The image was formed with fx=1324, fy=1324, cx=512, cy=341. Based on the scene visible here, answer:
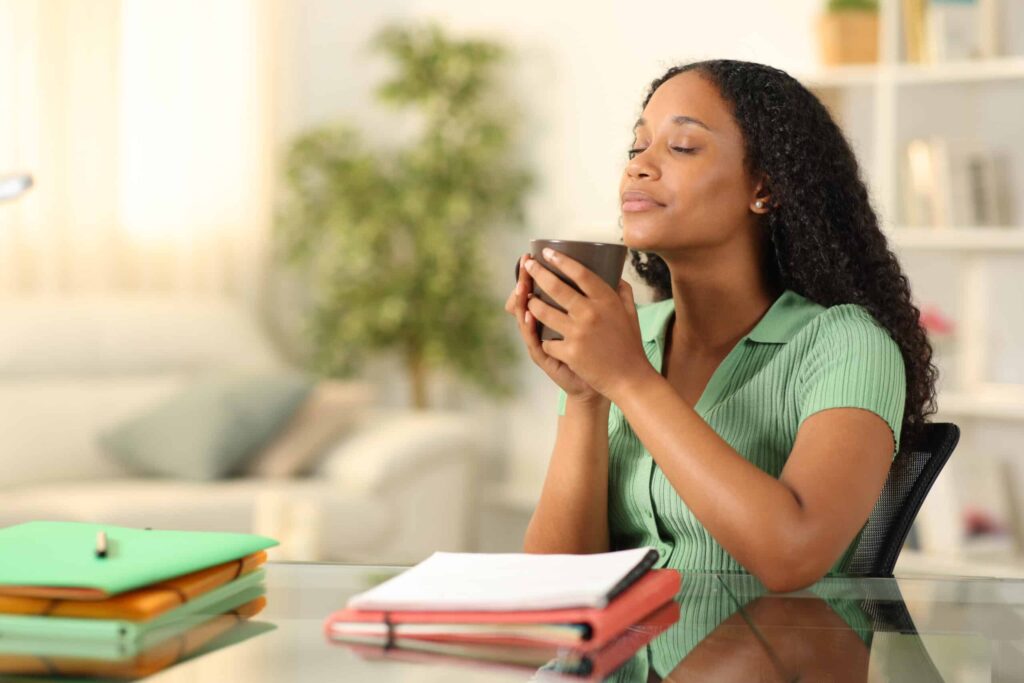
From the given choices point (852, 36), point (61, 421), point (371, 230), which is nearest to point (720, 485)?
point (852, 36)

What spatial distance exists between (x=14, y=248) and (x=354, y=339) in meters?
1.09

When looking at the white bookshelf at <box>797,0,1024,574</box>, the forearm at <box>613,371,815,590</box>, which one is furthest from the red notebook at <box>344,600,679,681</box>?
the white bookshelf at <box>797,0,1024,574</box>

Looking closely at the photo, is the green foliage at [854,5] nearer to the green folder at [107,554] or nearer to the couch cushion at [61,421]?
the couch cushion at [61,421]

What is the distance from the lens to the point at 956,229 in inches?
131

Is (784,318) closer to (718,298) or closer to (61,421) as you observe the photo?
(718,298)

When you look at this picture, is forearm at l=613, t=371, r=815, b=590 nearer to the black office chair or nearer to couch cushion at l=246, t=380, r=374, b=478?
the black office chair

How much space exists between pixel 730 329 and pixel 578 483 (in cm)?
27

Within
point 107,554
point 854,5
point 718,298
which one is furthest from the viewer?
point 854,5

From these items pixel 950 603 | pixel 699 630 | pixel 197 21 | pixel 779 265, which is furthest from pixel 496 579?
pixel 197 21

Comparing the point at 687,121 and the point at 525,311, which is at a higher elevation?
the point at 687,121

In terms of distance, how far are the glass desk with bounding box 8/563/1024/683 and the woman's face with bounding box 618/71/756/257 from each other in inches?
15.8

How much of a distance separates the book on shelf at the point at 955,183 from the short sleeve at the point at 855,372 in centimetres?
214

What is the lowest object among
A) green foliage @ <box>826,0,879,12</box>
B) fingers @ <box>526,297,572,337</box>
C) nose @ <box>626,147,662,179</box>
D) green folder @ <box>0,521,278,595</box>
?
green folder @ <box>0,521,278,595</box>

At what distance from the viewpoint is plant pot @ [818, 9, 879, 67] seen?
350 centimetres
